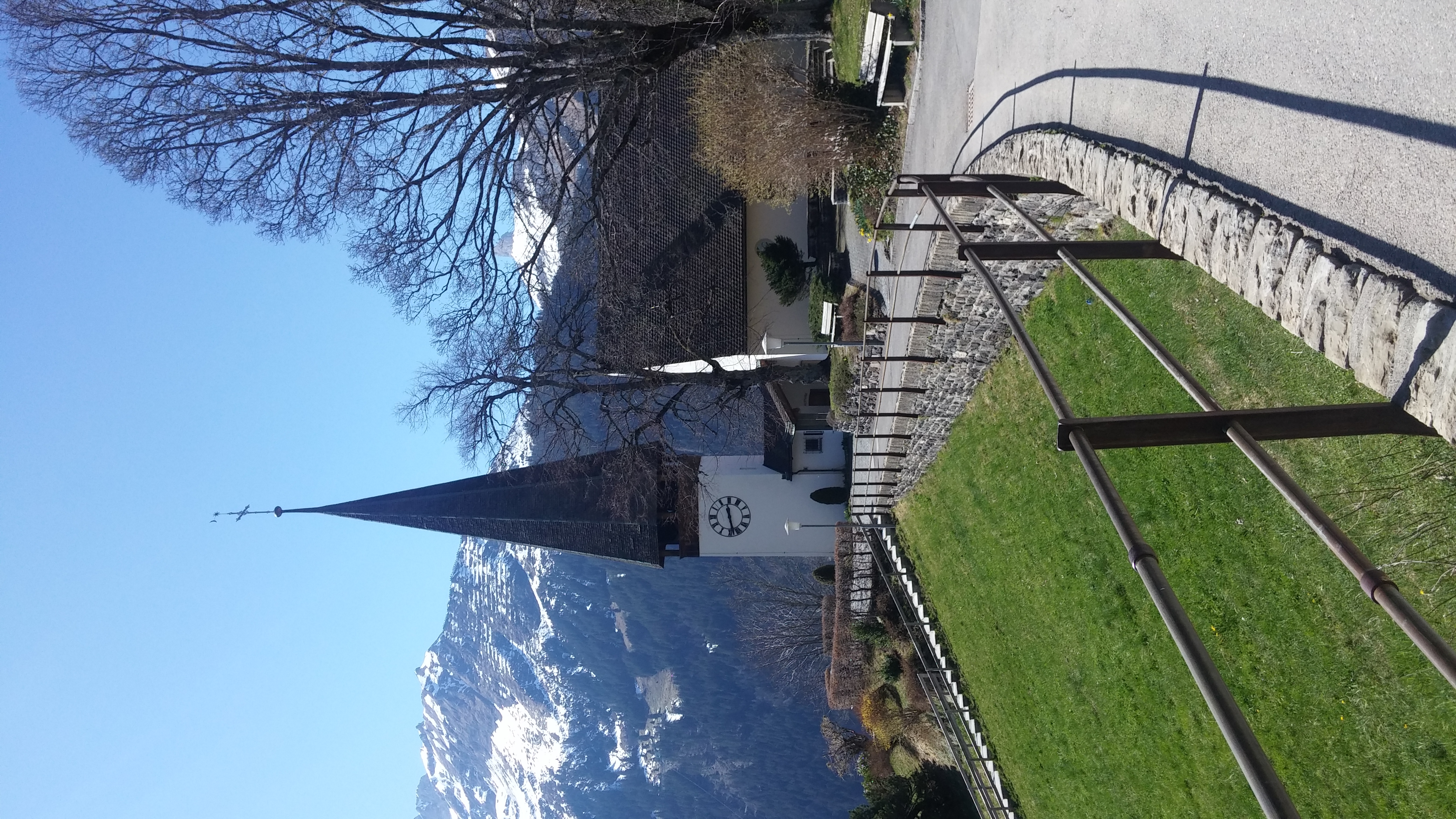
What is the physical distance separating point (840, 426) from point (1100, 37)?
15.3m

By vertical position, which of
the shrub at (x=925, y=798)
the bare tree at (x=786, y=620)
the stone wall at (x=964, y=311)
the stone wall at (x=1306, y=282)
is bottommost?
the bare tree at (x=786, y=620)

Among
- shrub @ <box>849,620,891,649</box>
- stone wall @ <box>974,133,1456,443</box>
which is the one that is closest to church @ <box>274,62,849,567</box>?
shrub @ <box>849,620,891,649</box>

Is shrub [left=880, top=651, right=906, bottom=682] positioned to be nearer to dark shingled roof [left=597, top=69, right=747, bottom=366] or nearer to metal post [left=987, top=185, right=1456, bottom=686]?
dark shingled roof [left=597, top=69, right=747, bottom=366]

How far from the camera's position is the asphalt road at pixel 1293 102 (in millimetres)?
4828

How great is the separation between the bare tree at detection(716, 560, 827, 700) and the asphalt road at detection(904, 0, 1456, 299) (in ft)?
91.4


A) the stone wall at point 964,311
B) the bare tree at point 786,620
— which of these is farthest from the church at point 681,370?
the stone wall at point 964,311

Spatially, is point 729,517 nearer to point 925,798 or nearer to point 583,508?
point 583,508

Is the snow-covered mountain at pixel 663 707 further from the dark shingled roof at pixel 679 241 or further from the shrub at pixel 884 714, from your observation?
the dark shingled roof at pixel 679 241

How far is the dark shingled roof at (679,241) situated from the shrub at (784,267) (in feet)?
4.15

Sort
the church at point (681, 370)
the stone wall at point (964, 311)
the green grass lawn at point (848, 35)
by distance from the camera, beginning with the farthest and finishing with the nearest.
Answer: the church at point (681, 370)
the green grass lawn at point (848, 35)
the stone wall at point (964, 311)

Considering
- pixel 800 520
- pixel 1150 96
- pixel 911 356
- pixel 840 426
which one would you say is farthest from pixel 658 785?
pixel 1150 96

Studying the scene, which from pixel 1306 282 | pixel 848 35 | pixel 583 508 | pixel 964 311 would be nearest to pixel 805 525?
pixel 583 508

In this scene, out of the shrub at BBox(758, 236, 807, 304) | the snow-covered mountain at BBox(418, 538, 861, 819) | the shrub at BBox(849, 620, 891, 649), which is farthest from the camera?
the snow-covered mountain at BBox(418, 538, 861, 819)

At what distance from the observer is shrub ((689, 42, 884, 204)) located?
56.4ft
